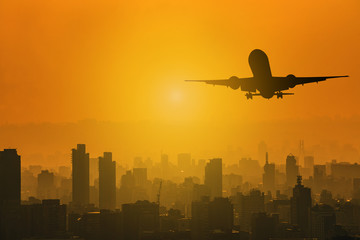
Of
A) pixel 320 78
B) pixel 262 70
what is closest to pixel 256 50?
pixel 262 70

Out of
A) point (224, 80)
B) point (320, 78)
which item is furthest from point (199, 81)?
point (320, 78)

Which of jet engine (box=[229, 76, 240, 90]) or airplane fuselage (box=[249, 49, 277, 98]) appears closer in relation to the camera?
airplane fuselage (box=[249, 49, 277, 98])

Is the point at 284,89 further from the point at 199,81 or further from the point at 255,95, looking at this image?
the point at 199,81

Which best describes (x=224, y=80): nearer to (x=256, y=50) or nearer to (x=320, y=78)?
(x=256, y=50)

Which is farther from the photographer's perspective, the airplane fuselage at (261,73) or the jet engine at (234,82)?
the jet engine at (234,82)

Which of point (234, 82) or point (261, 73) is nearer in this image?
point (234, 82)

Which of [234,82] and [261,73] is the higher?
[261,73]
